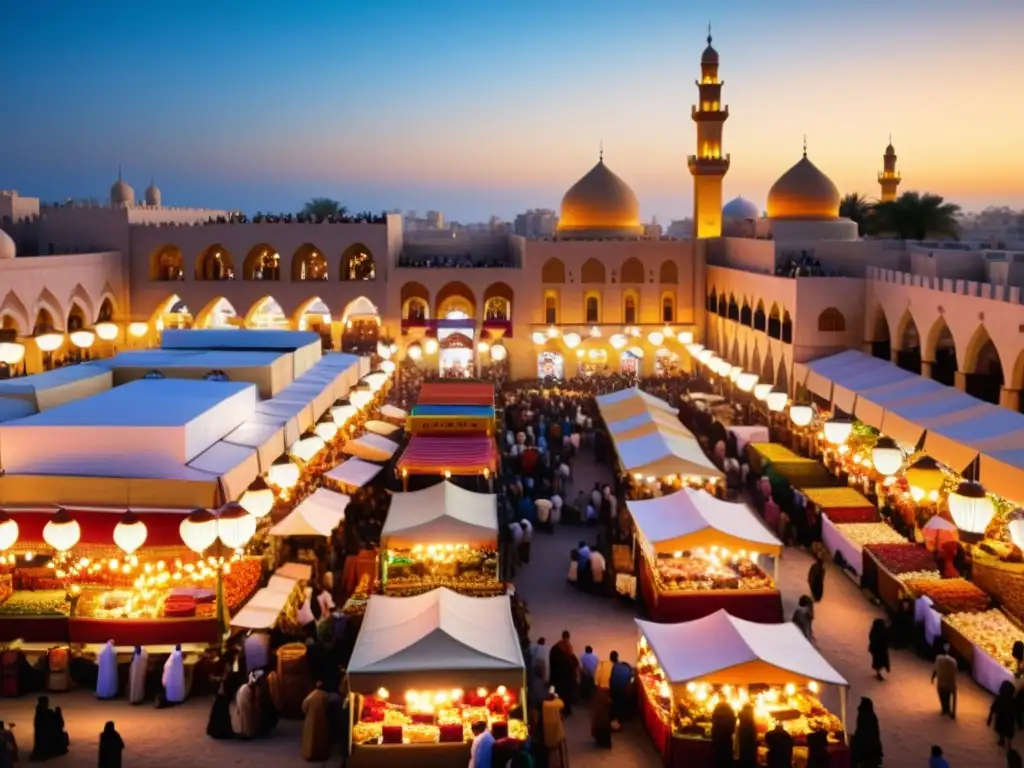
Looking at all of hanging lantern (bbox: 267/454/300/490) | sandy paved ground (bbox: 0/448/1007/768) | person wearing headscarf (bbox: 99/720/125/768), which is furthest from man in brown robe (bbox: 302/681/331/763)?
hanging lantern (bbox: 267/454/300/490)

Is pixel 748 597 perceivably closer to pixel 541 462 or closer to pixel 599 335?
pixel 541 462

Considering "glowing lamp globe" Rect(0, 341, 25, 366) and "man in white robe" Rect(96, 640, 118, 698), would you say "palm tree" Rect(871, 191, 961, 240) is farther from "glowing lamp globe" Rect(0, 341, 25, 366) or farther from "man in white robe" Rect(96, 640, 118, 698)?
"man in white robe" Rect(96, 640, 118, 698)

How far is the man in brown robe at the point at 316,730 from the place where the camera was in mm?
9352

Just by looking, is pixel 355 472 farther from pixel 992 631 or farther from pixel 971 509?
pixel 971 509

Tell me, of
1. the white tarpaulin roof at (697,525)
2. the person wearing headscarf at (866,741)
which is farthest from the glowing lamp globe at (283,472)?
the person wearing headscarf at (866,741)

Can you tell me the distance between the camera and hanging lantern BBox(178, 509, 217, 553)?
10258 millimetres

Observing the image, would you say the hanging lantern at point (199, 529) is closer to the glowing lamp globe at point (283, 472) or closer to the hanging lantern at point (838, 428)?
the glowing lamp globe at point (283, 472)

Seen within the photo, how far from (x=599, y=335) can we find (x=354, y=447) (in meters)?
Answer: 15.9

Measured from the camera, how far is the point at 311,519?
523 inches

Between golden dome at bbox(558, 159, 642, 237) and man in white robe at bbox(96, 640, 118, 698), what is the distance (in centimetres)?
2626

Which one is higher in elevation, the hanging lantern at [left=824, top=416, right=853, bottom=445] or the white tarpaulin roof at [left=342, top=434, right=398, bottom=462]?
the hanging lantern at [left=824, top=416, right=853, bottom=445]

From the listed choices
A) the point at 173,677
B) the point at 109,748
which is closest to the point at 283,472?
the point at 173,677

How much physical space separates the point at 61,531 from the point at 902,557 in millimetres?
9645

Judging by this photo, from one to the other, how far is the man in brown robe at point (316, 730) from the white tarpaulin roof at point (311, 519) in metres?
3.87
